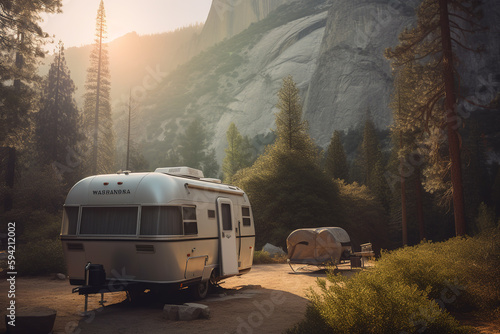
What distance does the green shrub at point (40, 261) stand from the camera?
15055 millimetres

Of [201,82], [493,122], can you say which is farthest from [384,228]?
[201,82]

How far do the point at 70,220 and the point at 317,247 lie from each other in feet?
31.8

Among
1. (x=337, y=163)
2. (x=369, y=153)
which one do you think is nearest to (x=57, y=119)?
(x=337, y=163)

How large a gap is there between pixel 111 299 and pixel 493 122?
5870 centimetres

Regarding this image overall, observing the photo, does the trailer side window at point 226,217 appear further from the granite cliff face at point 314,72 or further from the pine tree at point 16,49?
the granite cliff face at point 314,72

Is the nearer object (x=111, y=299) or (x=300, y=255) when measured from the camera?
(x=111, y=299)

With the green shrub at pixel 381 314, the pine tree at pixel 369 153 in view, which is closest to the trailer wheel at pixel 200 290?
the green shrub at pixel 381 314

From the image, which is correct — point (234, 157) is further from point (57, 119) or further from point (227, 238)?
point (227, 238)

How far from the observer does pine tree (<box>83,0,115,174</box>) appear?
1626 inches

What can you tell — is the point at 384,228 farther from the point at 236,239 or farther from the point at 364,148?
the point at 236,239

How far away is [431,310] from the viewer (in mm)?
5785

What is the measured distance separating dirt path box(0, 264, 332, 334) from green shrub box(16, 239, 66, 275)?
1.32 meters

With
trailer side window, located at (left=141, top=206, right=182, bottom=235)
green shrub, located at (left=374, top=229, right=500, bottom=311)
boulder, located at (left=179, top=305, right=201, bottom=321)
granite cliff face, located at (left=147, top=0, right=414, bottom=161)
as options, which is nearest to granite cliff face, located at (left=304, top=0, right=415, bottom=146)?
granite cliff face, located at (left=147, top=0, right=414, bottom=161)

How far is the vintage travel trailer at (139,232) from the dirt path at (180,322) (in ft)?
2.29
